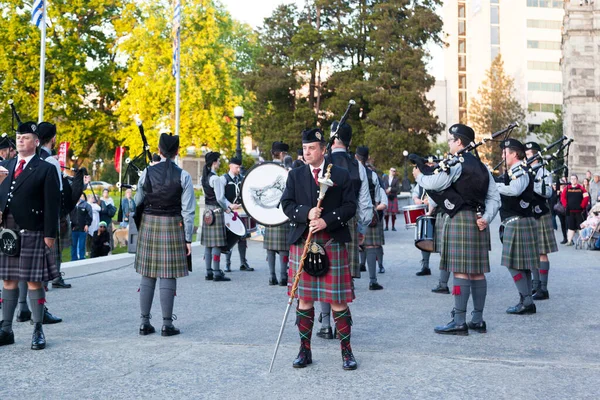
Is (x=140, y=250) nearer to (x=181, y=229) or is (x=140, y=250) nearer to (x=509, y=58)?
(x=181, y=229)

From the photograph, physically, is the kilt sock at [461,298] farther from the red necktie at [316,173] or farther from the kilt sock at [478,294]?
the red necktie at [316,173]

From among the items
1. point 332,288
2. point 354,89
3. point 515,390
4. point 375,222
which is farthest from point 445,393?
point 354,89

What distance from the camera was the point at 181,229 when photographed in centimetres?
600

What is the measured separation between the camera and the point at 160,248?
589 cm

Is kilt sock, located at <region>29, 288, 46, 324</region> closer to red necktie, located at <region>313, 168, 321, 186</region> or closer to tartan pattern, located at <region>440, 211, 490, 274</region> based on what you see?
red necktie, located at <region>313, 168, 321, 186</region>

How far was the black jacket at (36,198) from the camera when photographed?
5.34m

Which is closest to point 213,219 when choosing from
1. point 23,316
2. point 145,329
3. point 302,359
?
point 23,316

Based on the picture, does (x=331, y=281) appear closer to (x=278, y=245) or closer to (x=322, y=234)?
(x=322, y=234)

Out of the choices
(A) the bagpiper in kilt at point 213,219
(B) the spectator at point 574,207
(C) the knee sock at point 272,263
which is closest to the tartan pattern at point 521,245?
(C) the knee sock at point 272,263

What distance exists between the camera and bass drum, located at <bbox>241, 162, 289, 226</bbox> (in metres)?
8.45

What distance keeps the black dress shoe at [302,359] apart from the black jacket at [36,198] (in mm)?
2212

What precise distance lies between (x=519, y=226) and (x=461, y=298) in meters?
1.61

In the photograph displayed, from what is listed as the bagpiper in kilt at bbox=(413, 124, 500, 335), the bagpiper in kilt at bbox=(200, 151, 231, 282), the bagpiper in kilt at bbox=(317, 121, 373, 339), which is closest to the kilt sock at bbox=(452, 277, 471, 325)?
the bagpiper in kilt at bbox=(413, 124, 500, 335)

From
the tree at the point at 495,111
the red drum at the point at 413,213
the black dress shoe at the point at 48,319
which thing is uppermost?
the tree at the point at 495,111
